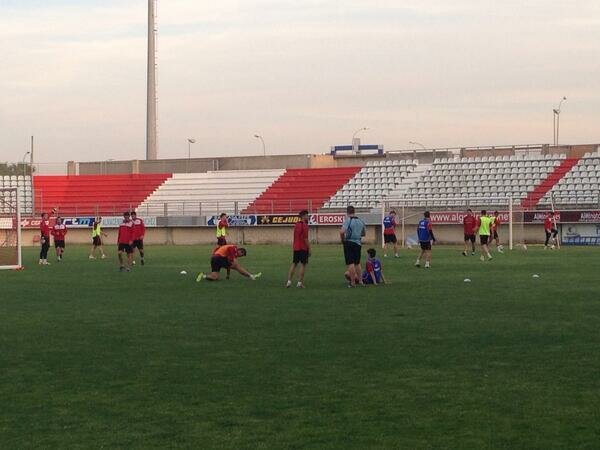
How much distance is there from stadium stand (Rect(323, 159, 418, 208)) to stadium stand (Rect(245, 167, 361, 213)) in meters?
0.58

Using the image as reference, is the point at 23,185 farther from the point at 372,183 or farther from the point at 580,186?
the point at 580,186

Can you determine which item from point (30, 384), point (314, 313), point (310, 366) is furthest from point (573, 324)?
point (30, 384)

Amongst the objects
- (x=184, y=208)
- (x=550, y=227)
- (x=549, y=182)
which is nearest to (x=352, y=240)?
(x=550, y=227)

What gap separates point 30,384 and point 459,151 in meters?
61.0

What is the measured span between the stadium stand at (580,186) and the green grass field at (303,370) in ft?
121

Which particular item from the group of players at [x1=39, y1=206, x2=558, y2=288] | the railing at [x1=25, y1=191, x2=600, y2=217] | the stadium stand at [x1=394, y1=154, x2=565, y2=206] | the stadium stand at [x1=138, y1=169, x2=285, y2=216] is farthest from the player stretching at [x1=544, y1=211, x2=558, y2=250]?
the stadium stand at [x1=138, y1=169, x2=285, y2=216]

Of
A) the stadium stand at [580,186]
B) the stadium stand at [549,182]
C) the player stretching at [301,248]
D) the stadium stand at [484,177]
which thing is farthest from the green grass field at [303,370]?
the stadium stand at [484,177]

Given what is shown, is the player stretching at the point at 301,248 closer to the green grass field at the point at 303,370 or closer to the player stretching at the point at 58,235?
the green grass field at the point at 303,370

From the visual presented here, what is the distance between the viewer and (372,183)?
6762 cm

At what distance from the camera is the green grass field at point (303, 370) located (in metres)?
8.52

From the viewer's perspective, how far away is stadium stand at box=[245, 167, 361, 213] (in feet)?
216

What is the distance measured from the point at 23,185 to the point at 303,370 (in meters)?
63.0

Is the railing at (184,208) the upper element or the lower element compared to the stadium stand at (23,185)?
lower

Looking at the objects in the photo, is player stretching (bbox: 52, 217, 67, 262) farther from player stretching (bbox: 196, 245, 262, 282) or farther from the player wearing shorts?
the player wearing shorts
